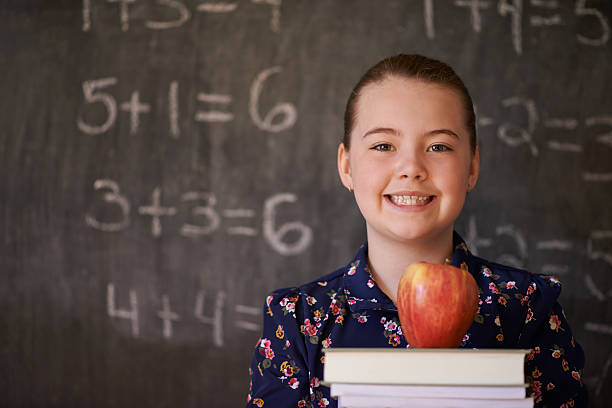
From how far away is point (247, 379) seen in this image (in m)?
1.43

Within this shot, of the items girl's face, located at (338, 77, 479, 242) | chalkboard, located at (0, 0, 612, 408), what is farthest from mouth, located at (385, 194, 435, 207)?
chalkboard, located at (0, 0, 612, 408)

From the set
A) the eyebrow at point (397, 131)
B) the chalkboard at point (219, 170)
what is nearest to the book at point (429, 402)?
the eyebrow at point (397, 131)

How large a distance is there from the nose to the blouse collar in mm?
175

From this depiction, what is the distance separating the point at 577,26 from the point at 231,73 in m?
0.86

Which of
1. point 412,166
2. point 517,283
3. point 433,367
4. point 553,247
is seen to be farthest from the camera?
point 553,247

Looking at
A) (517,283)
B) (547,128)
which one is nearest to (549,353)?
(517,283)

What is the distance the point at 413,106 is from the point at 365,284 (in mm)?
272

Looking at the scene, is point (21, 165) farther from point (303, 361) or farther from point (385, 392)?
point (385, 392)

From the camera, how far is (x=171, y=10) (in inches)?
57.9

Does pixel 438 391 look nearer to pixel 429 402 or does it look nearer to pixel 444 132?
pixel 429 402

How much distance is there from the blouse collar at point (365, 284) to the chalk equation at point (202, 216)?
52 centimetres

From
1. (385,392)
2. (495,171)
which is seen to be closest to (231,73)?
(495,171)

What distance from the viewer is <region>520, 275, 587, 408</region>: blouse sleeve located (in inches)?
31.9

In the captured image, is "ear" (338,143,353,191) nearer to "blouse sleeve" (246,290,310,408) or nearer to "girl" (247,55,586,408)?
"girl" (247,55,586,408)
